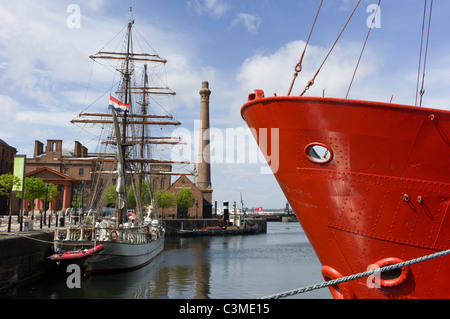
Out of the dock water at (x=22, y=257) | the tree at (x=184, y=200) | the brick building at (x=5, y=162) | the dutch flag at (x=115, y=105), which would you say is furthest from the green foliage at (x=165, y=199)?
the dock water at (x=22, y=257)

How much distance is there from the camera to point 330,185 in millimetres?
6945

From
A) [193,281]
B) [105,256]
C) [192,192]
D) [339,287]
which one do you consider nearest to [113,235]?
[105,256]

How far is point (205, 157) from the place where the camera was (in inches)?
2844

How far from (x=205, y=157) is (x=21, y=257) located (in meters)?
55.6

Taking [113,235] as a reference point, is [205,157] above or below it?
above

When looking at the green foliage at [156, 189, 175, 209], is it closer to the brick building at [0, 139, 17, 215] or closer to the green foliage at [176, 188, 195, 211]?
the green foliage at [176, 188, 195, 211]

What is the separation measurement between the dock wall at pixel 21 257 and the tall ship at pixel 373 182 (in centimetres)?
1377

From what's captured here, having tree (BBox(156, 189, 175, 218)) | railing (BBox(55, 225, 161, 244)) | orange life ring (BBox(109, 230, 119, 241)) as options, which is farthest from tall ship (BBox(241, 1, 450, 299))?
tree (BBox(156, 189, 175, 218))

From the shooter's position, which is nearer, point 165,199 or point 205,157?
point 165,199

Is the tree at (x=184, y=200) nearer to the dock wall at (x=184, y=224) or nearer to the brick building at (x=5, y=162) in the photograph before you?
the dock wall at (x=184, y=224)

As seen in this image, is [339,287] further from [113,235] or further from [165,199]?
[165,199]

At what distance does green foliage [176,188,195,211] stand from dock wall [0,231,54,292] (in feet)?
147

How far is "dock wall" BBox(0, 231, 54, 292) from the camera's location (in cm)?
1548
